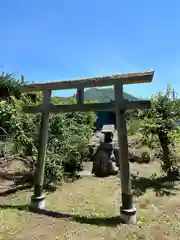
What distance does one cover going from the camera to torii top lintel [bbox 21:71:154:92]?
440cm

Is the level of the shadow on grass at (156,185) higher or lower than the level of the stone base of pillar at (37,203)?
higher

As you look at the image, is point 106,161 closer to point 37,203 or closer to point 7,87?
point 37,203

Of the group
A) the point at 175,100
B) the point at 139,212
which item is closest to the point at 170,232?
the point at 139,212

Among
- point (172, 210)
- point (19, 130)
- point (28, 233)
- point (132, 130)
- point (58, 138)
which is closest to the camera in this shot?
point (28, 233)

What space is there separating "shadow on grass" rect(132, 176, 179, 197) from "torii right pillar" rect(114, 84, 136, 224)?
1.65 meters

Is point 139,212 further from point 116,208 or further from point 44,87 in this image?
point 44,87

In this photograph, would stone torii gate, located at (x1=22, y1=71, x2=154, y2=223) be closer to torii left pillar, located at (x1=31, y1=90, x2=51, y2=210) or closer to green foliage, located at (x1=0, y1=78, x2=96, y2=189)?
torii left pillar, located at (x1=31, y1=90, x2=51, y2=210)

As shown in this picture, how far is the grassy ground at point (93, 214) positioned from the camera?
4.11 meters

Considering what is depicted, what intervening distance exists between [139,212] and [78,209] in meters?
1.29

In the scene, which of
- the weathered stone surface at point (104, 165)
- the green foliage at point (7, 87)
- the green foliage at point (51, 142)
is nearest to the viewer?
the green foliage at point (51, 142)

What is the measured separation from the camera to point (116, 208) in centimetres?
536

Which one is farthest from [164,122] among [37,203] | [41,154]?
[37,203]

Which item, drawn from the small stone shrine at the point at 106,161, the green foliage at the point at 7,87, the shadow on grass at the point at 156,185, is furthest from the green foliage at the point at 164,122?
the green foliage at the point at 7,87

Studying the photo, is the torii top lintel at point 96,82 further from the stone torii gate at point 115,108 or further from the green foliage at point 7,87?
the green foliage at point 7,87
